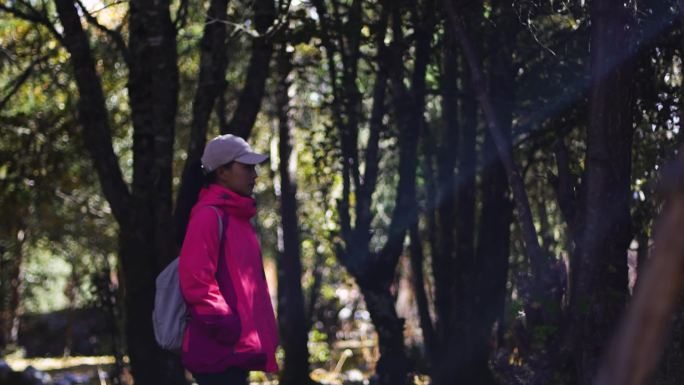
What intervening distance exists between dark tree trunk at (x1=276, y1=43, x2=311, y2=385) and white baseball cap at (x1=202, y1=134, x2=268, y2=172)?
8.83 meters

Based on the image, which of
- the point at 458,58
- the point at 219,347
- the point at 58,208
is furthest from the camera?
the point at 58,208

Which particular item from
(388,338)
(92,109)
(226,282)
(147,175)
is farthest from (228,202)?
(388,338)

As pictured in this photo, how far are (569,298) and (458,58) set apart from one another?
5.82 meters

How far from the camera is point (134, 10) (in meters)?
8.64

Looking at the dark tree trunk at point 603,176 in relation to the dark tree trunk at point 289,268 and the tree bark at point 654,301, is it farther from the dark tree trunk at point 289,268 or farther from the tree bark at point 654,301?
the dark tree trunk at point 289,268

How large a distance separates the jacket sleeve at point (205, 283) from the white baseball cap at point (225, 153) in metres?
0.34

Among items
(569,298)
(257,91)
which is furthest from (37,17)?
(569,298)

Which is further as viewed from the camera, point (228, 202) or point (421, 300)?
point (421, 300)

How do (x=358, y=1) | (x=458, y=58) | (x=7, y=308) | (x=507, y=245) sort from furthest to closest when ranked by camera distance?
(x=7, y=308) < (x=458, y=58) < (x=507, y=245) < (x=358, y=1)

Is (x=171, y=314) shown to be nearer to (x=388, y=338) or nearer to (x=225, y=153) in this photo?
(x=225, y=153)

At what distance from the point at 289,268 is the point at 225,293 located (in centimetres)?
1008

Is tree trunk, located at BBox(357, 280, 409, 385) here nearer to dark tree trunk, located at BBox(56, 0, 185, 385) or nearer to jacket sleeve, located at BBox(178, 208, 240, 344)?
dark tree trunk, located at BBox(56, 0, 185, 385)

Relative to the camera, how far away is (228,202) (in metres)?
5.17

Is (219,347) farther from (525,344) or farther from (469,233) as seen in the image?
(469,233)
